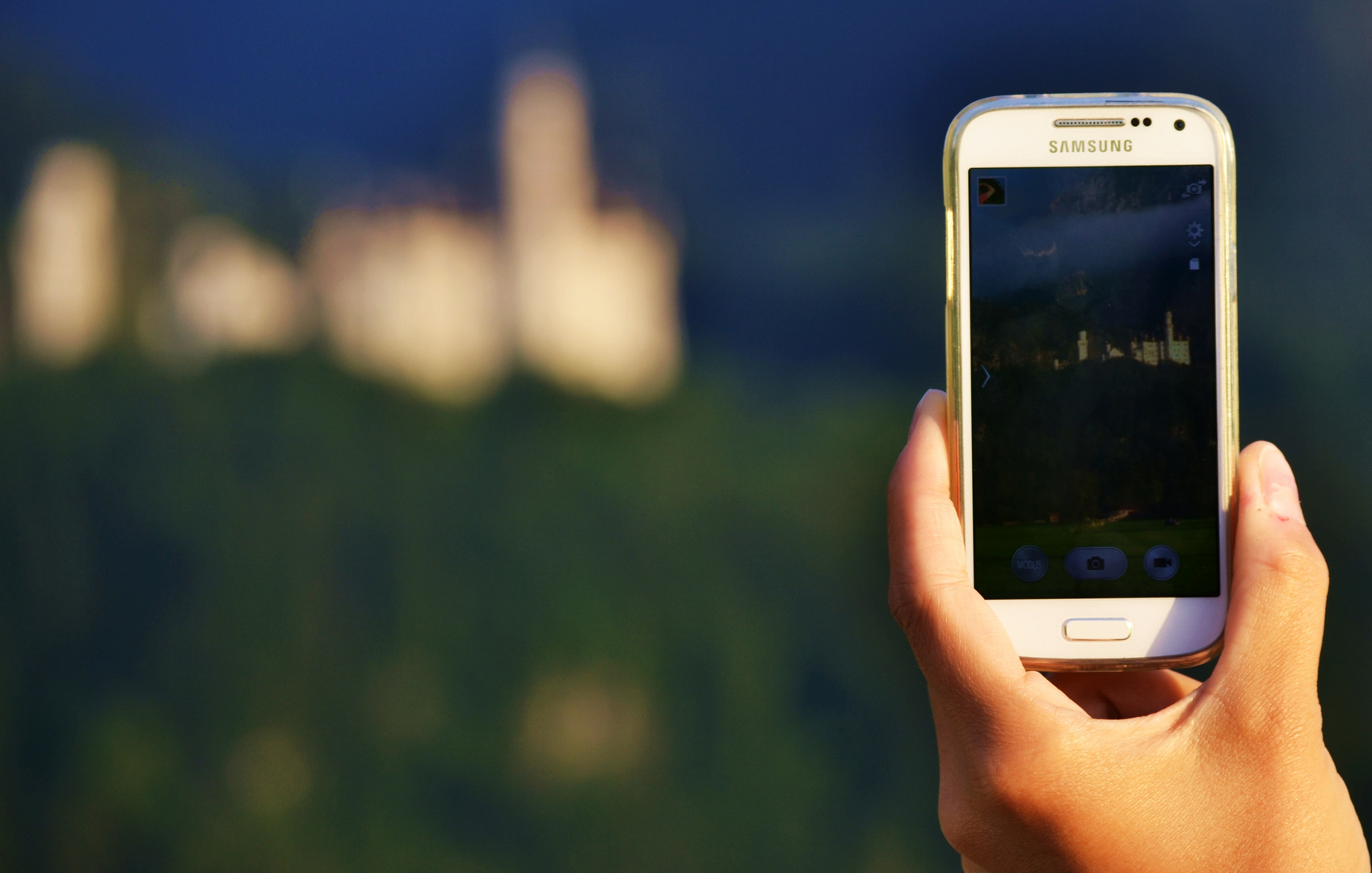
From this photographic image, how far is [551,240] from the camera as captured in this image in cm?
85

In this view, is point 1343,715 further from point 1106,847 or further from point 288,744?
point 288,744

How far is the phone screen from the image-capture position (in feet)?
1.72

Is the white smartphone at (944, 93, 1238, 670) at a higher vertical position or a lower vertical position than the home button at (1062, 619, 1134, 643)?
higher

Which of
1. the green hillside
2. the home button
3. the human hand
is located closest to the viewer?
the human hand

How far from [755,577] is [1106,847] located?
456mm

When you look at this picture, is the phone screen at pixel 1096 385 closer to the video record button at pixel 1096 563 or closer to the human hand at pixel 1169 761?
the video record button at pixel 1096 563

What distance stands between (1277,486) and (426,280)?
2.26ft

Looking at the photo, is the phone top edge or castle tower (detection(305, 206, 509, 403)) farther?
castle tower (detection(305, 206, 509, 403))

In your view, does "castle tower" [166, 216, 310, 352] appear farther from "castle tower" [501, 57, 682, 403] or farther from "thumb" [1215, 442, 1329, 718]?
"thumb" [1215, 442, 1329, 718]

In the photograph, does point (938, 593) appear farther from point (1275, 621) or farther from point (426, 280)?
point (426, 280)

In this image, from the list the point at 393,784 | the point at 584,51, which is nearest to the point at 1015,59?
the point at 584,51

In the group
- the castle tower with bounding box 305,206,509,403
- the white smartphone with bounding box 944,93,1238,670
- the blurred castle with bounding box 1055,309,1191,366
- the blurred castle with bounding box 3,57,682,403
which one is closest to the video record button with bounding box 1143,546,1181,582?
the white smartphone with bounding box 944,93,1238,670

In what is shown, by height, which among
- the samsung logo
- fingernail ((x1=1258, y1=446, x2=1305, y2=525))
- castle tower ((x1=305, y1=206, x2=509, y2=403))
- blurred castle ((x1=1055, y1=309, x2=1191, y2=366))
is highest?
the samsung logo

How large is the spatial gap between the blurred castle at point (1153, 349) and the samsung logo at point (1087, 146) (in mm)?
102
